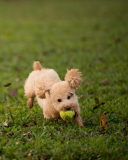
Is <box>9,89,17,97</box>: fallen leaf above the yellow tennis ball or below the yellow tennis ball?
above

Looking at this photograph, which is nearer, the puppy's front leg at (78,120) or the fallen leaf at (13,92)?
the puppy's front leg at (78,120)

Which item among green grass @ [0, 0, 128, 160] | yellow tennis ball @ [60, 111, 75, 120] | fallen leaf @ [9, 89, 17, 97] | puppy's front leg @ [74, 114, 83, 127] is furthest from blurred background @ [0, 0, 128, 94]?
yellow tennis ball @ [60, 111, 75, 120]

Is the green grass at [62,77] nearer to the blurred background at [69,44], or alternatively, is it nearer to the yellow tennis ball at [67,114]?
the blurred background at [69,44]

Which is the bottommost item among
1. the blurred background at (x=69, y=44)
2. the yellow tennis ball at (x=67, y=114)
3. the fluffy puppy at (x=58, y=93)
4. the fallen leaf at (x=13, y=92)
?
the yellow tennis ball at (x=67, y=114)

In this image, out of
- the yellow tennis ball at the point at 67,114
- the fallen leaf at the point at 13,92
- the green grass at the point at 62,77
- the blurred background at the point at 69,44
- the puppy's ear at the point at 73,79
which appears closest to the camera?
the green grass at the point at 62,77

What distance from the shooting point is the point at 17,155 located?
257cm

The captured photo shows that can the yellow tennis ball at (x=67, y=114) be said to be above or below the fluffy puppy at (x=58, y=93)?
below

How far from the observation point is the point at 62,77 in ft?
17.4

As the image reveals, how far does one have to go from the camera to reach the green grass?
2.72m

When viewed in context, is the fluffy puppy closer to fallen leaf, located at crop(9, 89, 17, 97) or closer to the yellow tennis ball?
the yellow tennis ball

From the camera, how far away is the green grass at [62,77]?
2.72 m

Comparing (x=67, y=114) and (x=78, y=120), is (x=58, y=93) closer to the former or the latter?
(x=67, y=114)

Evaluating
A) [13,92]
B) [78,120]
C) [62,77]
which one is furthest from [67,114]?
[62,77]

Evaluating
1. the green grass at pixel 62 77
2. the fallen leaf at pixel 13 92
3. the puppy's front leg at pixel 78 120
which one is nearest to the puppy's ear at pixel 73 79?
the puppy's front leg at pixel 78 120
